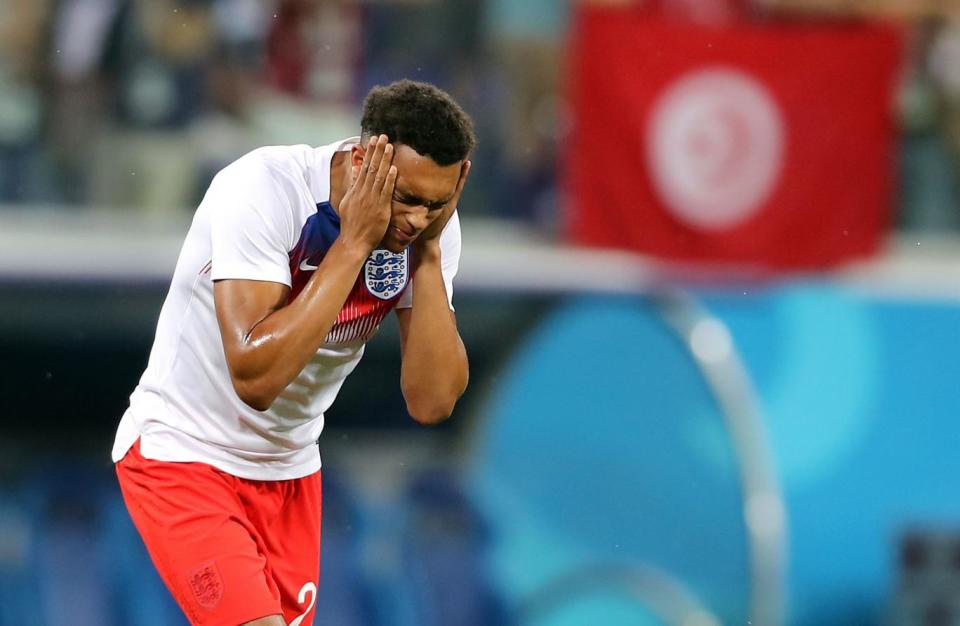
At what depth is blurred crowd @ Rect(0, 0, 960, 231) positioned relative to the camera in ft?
26.5

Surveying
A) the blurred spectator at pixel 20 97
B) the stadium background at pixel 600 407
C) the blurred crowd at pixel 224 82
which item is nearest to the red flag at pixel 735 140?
the stadium background at pixel 600 407

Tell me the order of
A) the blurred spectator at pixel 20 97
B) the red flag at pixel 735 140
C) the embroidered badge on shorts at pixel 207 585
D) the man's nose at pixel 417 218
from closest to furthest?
the man's nose at pixel 417 218 → the embroidered badge on shorts at pixel 207 585 → the blurred spectator at pixel 20 97 → the red flag at pixel 735 140

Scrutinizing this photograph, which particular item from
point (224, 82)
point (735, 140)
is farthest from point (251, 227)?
point (735, 140)

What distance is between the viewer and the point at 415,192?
331cm

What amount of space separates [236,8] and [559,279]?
2431mm

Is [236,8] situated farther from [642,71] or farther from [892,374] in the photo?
[892,374]

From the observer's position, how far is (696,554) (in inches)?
361

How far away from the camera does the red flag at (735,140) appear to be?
8805 millimetres

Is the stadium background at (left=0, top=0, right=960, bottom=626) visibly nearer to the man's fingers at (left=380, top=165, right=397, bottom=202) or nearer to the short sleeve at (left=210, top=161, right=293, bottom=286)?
the short sleeve at (left=210, top=161, right=293, bottom=286)

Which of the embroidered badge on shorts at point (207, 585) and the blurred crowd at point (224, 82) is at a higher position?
the blurred crowd at point (224, 82)

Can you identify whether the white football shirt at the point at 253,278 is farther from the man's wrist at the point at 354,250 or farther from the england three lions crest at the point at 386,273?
the man's wrist at the point at 354,250

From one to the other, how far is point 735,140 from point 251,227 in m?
6.13

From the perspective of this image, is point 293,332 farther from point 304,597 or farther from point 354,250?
point 304,597

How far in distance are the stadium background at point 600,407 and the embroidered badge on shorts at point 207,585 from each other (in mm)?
5035
